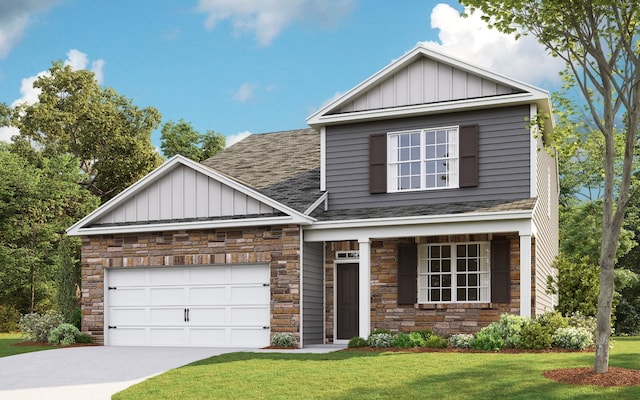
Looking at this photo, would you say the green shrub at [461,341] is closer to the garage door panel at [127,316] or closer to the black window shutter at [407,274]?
the black window shutter at [407,274]

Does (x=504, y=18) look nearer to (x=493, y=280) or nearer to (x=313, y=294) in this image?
(x=493, y=280)

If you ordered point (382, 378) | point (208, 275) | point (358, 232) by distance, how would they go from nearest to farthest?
point (382, 378)
point (358, 232)
point (208, 275)

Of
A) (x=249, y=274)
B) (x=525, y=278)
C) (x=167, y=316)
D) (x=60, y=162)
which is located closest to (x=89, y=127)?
(x=60, y=162)

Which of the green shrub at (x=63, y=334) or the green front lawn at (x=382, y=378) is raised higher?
the green front lawn at (x=382, y=378)

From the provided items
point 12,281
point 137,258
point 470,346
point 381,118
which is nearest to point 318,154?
point 381,118

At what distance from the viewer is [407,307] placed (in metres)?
18.2

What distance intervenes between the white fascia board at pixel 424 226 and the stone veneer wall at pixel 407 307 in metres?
0.96

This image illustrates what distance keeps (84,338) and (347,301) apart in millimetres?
6730

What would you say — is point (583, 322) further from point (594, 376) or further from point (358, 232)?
point (594, 376)

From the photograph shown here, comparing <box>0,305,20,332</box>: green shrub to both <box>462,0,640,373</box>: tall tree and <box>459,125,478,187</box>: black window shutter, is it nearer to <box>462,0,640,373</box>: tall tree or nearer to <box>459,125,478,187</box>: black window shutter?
<box>459,125,478,187</box>: black window shutter

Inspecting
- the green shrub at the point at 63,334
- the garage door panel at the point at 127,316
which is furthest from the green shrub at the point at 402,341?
the green shrub at the point at 63,334

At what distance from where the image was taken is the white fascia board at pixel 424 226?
645 inches

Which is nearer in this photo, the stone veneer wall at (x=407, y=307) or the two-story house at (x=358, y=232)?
the stone veneer wall at (x=407, y=307)

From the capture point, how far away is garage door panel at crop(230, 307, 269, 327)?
→ 18281mm
